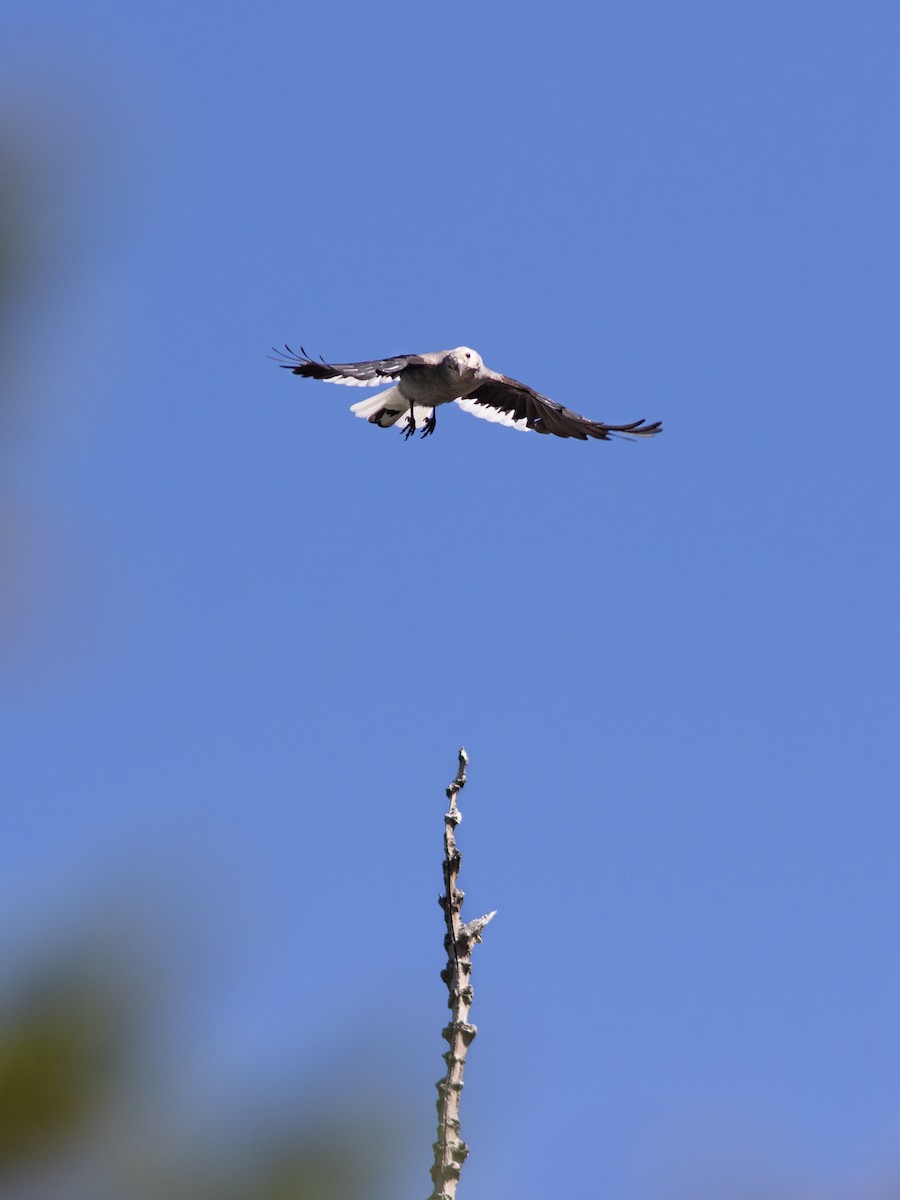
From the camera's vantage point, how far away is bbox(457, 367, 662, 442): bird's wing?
19.1 metres

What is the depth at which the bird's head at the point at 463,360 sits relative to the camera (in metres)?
17.4

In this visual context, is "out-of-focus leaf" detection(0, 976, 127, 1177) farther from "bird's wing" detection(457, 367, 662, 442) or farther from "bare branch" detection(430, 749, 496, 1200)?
"bird's wing" detection(457, 367, 662, 442)

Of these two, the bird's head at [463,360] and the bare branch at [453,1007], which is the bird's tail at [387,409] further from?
the bare branch at [453,1007]

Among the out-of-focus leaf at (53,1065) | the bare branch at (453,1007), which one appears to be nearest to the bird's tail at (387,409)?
the bare branch at (453,1007)

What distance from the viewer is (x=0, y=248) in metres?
3.03

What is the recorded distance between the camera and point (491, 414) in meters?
19.9

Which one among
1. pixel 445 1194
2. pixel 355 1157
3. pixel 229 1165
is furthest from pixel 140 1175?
pixel 445 1194

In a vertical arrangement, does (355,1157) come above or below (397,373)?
below

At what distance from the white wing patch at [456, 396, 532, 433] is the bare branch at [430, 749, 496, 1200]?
12.2 metres

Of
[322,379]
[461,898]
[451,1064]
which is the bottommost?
[451,1064]

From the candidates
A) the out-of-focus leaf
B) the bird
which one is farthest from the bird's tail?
the out-of-focus leaf

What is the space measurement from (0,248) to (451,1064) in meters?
5.08

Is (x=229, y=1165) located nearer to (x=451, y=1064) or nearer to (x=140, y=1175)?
(x=140, y=1175)

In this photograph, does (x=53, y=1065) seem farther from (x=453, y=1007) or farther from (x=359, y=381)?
(x=359, y=381)
